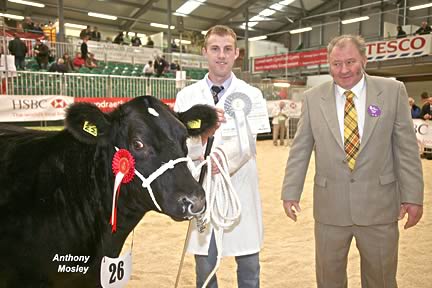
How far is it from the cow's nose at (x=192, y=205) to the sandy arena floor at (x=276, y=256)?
1.71 meters

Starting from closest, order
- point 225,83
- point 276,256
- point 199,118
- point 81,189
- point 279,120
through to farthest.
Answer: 1. point 81,189
2. point 199,118
3. point 225,83
4. point 276,256
5. point 279,120

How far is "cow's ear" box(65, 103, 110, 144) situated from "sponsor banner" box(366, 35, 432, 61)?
1819 centimetres

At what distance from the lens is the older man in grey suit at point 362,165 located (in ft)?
6.99

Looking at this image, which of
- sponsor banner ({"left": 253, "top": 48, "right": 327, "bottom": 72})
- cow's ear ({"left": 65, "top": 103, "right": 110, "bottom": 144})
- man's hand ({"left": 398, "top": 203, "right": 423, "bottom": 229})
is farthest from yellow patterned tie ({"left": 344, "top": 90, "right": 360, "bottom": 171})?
sponsor banner ({"left": 253, "top": 48, "right": 327, "bottom": 72})

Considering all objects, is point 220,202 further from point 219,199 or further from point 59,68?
point 59,68

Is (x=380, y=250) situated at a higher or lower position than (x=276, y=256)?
higher

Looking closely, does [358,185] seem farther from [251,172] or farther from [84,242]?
[84,242]

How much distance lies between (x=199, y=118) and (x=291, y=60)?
72.1ft

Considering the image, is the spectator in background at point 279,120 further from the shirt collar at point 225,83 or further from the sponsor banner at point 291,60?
the shirt collar at point 225,83

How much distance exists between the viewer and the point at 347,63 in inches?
83.8

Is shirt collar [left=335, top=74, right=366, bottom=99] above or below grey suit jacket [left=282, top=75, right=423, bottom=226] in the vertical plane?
above

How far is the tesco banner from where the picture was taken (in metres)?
16.8

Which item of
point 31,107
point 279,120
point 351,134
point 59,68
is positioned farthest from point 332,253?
point 279,120

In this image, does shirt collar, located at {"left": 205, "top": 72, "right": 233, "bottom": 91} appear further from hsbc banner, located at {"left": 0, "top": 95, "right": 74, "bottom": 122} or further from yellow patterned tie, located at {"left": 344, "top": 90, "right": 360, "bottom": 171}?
hsbc banner, located at {"left": 0, "top": 95, "right": 74, "bottom": 122}
